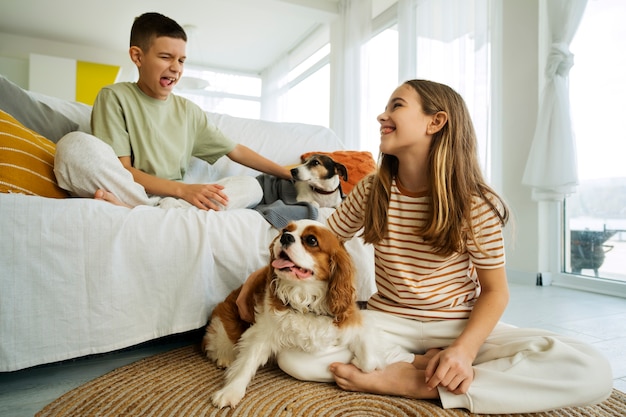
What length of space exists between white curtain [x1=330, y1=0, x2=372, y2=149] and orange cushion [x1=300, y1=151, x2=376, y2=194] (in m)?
2.70

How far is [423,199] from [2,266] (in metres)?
1.18

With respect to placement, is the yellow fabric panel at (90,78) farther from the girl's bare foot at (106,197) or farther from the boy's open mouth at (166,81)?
the girl's bare foot at (106,197)

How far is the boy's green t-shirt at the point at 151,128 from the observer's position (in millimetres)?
1758

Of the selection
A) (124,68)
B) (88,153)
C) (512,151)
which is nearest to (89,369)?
(88,153)

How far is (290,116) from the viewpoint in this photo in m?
7.41

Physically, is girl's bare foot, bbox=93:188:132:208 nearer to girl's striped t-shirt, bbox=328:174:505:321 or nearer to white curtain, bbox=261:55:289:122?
girl's striped t-shirt, bbox=328:174:505:321

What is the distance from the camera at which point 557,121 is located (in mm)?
2832

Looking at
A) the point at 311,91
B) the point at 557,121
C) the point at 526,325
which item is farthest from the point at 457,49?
the point at 311,91

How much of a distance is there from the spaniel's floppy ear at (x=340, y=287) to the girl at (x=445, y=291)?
0.47 feet

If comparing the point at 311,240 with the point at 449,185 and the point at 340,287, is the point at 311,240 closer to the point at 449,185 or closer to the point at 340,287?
the point at 340,287

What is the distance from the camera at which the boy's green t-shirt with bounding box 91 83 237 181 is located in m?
1.76

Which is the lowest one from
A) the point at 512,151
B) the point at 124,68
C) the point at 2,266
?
the point at 2,266

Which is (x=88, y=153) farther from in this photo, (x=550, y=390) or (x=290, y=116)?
(x=290, y=116)

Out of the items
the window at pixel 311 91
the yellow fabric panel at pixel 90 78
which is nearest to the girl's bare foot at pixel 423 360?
the window at pixel 311 91
